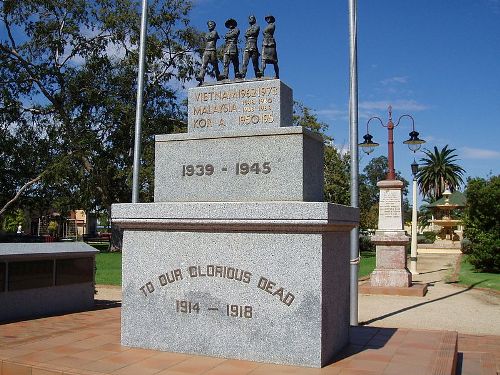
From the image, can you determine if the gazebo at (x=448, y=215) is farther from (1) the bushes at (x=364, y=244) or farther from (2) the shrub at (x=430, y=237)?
(1) the bushes at (x=364, y=244)

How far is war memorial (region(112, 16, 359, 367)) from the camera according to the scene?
5.23 m

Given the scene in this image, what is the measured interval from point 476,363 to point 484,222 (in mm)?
16706

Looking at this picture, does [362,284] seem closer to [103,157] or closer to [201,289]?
[201,289]

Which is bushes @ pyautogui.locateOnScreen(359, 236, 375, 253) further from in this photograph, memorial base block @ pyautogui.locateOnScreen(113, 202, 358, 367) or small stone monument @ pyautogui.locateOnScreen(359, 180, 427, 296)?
memorial base block @ pyautogui.locateOnScreen(113, 202, 358, 367)

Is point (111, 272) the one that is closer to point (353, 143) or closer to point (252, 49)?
point (353, 143)

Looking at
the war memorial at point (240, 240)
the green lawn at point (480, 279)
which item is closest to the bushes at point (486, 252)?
the green lawn at point (480, 279)

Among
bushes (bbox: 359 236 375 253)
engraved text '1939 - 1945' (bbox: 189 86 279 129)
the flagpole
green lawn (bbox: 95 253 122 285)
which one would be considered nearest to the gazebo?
bushes (bbox: 359 236 375 253)

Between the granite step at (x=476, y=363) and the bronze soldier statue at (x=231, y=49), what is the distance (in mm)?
4633

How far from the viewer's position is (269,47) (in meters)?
6.34

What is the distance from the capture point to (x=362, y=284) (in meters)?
16.9

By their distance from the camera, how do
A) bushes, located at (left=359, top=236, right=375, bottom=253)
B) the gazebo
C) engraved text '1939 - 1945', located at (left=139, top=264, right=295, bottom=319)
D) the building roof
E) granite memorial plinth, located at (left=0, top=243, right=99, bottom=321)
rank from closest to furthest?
1. engraved text '1939 - 1945', located at (left=139, top=264, right=295, bottom=319)
2. granite memorial plinth, located at (left=0, top=243, right=99, bottom=321)
3. bushes, located at (left=359, top=236, right=375, bottom=253)
4. the gazebo
5. the building roof

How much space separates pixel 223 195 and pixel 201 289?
107 cm

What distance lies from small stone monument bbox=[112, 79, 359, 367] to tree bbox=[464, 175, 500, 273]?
1755 centimetres

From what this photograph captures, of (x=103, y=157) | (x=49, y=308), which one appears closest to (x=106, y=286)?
(x=49, y=308)
